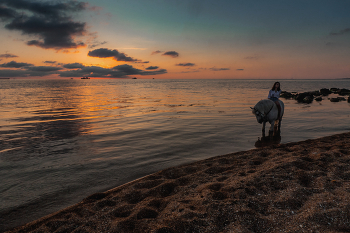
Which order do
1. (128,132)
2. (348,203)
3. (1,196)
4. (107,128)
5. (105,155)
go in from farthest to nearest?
(107,128) → (128,132) → (105,155) → (1,196) → (348,203)

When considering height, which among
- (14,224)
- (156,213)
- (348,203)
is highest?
(348,203)

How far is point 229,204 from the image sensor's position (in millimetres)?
4031

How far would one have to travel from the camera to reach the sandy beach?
3.47 meters

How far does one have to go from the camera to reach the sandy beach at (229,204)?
3.47 m

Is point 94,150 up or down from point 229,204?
down

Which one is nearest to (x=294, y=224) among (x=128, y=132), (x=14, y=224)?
(x=14, y=224)

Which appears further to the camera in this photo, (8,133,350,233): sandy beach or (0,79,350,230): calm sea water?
(0,79,350,230): calm sea water

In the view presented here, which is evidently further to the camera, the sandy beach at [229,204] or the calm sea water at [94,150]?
the calm sea water at [94,150]

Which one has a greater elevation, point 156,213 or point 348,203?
point 348,203

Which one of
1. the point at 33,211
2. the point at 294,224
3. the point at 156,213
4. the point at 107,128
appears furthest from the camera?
the point at 107,128

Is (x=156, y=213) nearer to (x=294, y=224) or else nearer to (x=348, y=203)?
(x=294, y=224)

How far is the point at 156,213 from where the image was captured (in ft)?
13.7

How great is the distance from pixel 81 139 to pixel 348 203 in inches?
464

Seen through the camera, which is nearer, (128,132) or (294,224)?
(294,224)
